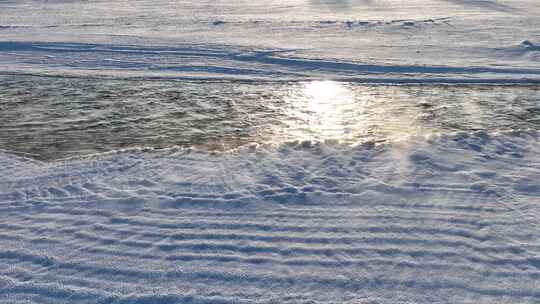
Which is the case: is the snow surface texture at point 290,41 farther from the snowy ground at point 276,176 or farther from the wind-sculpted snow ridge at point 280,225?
the wind-sculpted snow ridge at point 280,225

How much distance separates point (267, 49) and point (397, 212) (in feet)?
19.1

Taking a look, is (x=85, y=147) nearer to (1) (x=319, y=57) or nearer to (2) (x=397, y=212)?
(2) (x=397, y=212)

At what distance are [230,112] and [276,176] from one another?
1.92m

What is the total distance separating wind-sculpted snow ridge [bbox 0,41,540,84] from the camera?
7.91 metres

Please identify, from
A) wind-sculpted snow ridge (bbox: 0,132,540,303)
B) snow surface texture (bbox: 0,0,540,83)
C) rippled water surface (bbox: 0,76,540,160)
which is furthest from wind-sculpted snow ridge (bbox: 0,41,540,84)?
wind-sculpted snow ridge (bbox: 0,132,540,303)

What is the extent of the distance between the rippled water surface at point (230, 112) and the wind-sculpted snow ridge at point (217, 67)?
1.18 ft

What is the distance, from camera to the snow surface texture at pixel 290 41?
8336 millimetres

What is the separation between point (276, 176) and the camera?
489 cm

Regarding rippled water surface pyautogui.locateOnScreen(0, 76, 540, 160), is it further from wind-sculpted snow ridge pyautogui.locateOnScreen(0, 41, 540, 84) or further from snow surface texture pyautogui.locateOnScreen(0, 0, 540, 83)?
snow surface texture pyautogui.locateOnScreen(0, 0, 540, 83)

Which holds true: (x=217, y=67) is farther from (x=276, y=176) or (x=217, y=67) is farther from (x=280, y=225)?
(x=280, y=225)

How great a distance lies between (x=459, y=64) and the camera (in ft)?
27.5

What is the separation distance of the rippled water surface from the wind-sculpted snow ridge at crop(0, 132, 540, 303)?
40 centimetres

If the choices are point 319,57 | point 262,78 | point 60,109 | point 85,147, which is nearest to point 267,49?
point 319,57

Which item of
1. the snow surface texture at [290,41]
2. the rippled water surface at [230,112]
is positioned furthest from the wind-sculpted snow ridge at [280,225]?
the snow surface texture at [290,41]
